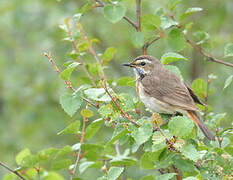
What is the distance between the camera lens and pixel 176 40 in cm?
437

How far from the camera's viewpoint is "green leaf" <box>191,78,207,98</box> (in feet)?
14.2

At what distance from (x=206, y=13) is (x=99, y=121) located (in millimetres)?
5565

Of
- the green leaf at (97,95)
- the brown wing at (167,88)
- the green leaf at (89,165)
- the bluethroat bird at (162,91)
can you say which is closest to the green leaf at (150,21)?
the bluethroat bird at (162,91)

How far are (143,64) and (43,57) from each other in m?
3.54

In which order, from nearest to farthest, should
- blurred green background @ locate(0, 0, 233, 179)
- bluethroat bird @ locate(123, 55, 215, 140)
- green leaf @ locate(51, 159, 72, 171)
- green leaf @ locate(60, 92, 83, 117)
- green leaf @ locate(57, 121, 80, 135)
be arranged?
green leaf @ locate(60, 92, 83, 117)
green leaf @ locate(57, 121, 80, 135)
green leaf @ locate(51, 159, 72, 171)
bluethroat bird @ locate(123, 55, 215, 140)
blurred green background @ locate(0, 0, 233, 179)

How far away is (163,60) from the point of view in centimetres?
399

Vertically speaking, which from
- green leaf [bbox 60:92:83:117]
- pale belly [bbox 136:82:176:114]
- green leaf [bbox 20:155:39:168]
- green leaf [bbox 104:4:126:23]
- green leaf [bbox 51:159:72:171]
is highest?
green leaf [bbox 104:4:126:23]

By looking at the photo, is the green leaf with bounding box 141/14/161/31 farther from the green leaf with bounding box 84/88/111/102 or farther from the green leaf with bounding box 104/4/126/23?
the green leaf with bounding box 84/88/111/102

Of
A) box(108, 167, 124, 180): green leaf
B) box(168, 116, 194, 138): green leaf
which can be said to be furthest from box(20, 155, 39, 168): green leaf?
box(168, 116, 194, 138): green leaf

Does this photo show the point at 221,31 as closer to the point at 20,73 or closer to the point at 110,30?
the point at 110,30

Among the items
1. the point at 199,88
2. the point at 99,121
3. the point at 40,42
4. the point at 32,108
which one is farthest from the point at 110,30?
the point at 99,121

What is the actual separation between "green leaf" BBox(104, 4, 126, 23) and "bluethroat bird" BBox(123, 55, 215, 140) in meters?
0.84

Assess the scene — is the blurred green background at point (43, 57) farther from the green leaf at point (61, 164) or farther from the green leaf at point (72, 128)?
the green leaf at point (72, 128)

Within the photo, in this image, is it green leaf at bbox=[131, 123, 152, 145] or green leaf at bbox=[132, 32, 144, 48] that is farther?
green leaf at bbox=[132, 32, 144, 48]
